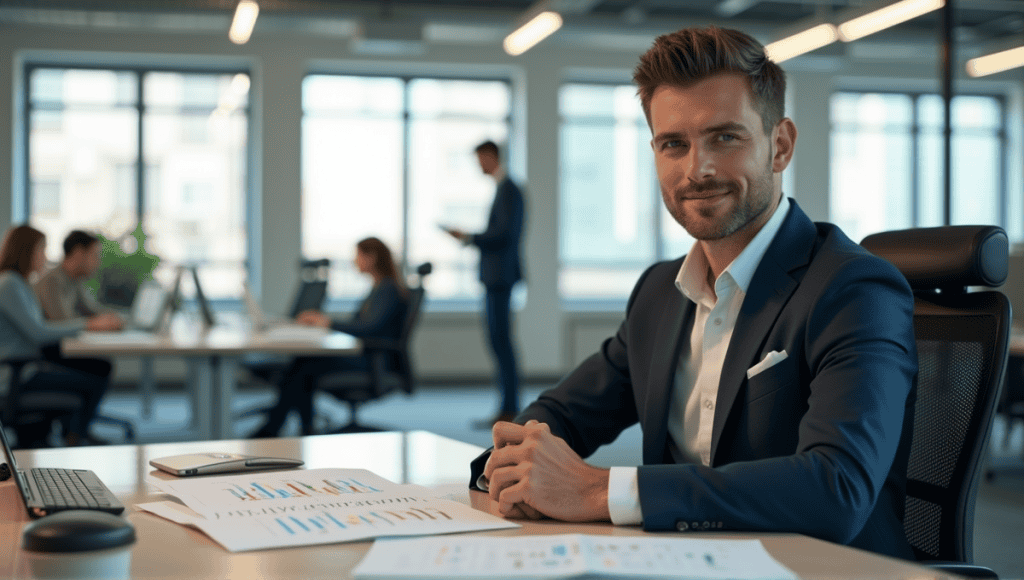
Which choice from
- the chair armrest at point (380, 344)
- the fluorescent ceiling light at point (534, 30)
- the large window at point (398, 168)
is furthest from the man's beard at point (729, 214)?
the large window at point (398, 168)

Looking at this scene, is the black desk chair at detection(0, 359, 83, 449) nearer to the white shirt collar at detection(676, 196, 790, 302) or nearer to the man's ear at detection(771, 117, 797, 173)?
the white shirt collar at detection(676, 196, 790, 302)

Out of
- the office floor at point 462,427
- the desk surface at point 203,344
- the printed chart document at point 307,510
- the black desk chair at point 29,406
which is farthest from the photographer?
the black desk chair at point 29,406

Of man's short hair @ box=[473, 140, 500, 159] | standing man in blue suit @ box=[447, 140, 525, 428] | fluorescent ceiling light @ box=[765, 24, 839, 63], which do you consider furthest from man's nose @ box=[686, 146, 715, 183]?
fluorescent ceiling light @ box=[765, 24, 839, 63]

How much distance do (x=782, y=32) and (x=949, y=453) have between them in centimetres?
583

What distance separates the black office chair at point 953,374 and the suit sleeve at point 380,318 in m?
3.70

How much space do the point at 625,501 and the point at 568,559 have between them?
0.21m

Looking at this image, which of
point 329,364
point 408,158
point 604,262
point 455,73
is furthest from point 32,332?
point 604,262

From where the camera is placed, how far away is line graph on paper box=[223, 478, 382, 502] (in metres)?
1.28

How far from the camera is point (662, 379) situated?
1.56 metres

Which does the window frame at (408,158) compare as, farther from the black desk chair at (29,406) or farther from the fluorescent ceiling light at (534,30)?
the black desk chair at (29,406)

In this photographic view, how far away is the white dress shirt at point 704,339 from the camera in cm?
152

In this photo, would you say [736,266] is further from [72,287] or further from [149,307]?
[72,287]

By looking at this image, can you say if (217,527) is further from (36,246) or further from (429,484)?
(36,246)

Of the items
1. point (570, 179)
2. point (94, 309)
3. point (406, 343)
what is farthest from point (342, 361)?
point (570, 179)
